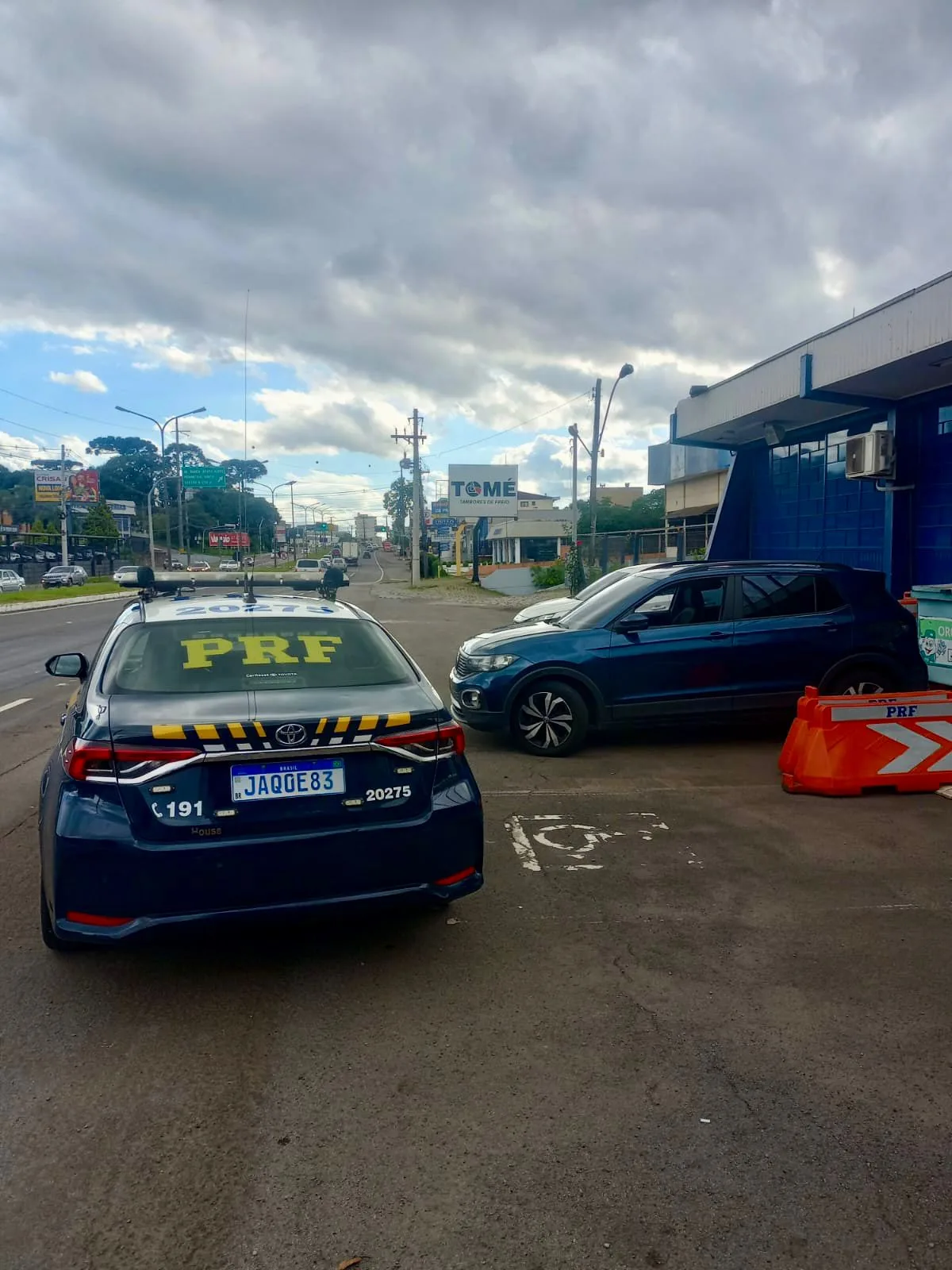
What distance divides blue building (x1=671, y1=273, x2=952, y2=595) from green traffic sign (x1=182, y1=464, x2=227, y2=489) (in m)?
45.5

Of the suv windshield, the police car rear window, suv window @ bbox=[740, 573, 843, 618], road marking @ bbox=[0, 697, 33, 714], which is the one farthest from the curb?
the police car rear window

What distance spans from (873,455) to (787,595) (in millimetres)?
5153

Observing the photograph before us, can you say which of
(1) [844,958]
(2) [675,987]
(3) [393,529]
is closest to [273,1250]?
(2) [675,987]

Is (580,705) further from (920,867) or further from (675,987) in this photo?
(675,987)

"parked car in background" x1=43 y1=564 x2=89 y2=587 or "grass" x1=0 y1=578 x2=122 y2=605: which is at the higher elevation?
"parked car in background" x1=43 y1=564 x2=89 y2=587

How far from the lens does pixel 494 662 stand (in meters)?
7.92

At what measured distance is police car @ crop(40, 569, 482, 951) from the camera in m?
3.33

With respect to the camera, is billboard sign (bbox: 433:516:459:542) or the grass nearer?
the grass

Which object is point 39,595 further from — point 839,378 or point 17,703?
point 839,378

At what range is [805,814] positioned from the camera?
245 inches

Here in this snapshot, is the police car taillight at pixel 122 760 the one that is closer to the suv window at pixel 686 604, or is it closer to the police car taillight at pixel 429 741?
the police car taillight at pixel 429 741

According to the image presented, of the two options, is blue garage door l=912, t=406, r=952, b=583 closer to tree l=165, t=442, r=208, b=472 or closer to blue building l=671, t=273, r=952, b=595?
blue building l=671, t=273, r=952, b=595

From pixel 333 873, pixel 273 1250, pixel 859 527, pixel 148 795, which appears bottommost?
pixel 273 1250

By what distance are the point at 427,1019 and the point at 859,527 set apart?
12.8 m
